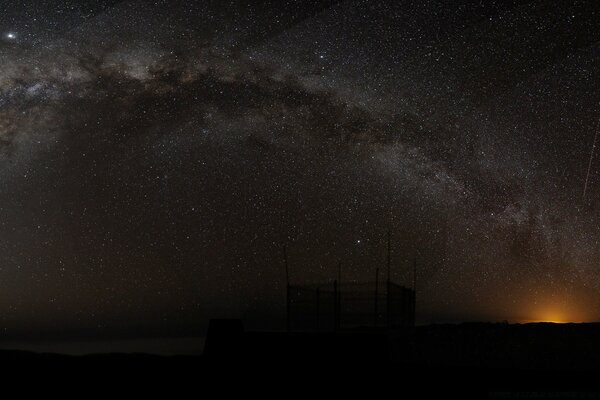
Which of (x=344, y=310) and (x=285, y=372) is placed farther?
(x=344, y=310)

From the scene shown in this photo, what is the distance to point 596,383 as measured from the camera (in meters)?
10.6

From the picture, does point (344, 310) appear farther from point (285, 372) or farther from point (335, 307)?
point (285, 372)

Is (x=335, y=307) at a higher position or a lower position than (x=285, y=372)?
lower

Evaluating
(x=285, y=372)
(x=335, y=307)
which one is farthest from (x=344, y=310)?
(x=285, y=372)

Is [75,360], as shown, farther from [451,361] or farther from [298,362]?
[451,361]

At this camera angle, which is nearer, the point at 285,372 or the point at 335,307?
the point at 285,372

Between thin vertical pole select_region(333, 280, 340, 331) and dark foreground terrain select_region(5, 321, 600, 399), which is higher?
dark foreground terrain select_region(5, 321, 600, 399)

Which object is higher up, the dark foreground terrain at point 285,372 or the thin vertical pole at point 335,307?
the dark foreground terrain at point 285,372

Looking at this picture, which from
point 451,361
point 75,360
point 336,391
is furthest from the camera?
point 451,361

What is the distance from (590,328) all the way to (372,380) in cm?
1277

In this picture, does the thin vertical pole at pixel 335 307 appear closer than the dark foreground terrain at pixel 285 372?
No

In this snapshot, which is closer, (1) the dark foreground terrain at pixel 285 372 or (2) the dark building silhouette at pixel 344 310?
(1) the dark foreground terrain at pixel 285 372

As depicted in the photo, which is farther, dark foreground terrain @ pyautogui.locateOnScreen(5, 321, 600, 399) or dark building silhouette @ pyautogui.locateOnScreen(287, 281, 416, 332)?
dark building silhouette @ pyautogui.locateOnScreen(287, 281, 416, 332)

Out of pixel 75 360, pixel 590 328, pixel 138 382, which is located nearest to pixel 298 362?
pixel 138 382
